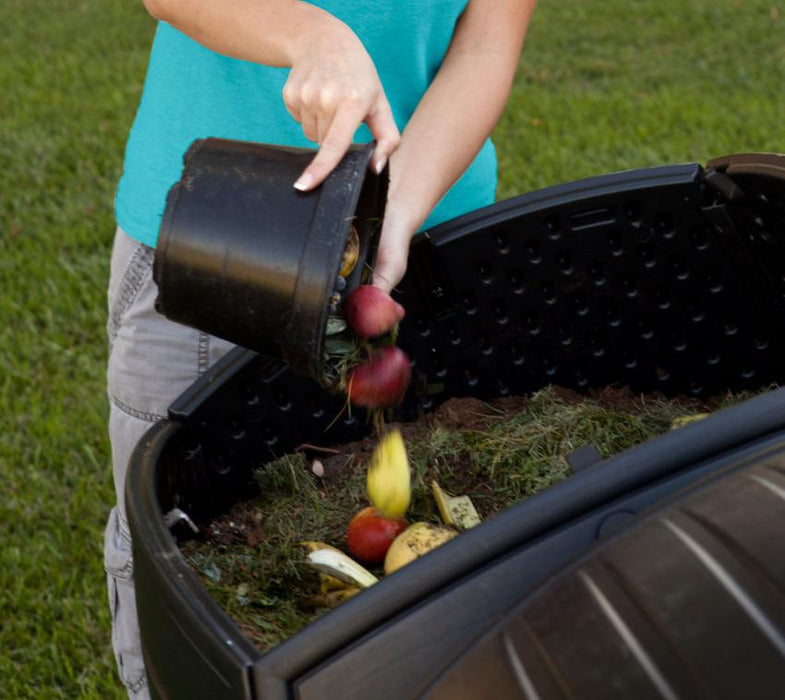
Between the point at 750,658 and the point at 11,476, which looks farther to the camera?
the point at 11,476

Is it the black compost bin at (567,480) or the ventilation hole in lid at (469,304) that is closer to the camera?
the black compost bin at (567,480)

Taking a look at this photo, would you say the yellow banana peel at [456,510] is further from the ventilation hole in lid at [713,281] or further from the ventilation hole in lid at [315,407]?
the ventilation hole in lid at [713,281]

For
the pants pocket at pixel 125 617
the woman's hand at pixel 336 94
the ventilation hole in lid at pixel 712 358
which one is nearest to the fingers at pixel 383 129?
the woman's hand at pixel 336 94

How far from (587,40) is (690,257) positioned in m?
4.31

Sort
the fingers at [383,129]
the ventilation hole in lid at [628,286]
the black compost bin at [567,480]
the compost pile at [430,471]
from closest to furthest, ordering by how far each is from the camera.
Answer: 1. the black compost bin at [567,480]
2. the fingers at [383,129]
3. the compost pile at [430,471]
4. the ventilation hole in lid at [628,286]

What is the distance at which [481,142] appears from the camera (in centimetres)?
144

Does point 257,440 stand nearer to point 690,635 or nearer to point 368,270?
point 368,270

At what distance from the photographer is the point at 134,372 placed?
4.80 feet

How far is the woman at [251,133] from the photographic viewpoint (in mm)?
1357

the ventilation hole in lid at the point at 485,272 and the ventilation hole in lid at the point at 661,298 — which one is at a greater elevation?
the ventilation hole in lid at the point at 485,272

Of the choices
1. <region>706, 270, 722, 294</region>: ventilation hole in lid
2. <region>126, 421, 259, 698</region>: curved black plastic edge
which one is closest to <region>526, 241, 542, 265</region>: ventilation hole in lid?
<region>706, 270, 722, 294</region>: ventilation hole in lid

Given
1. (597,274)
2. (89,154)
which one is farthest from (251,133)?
(89,154)

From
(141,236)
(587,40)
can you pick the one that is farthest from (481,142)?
(587,40)

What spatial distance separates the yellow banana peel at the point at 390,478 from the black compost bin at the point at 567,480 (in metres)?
0.12
